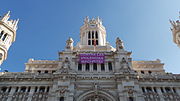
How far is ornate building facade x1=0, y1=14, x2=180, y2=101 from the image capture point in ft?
117

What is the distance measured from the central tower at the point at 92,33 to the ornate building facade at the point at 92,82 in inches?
585

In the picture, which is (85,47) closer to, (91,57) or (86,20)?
(91,57)

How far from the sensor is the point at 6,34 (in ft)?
154

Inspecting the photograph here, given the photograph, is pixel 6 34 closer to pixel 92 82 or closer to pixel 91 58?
pixel 91 58

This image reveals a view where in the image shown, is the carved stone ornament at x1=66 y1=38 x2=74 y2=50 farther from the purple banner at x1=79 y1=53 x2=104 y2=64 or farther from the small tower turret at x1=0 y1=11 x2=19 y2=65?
the small tower turret at x1=0 y1=11 x2=19 y2=65

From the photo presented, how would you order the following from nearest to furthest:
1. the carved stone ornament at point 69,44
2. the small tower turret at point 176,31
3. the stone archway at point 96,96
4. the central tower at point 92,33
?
the stone archway at point 96,96 < the carved stone ornament at point 69,44 < the small tower turret at point 176,31 < the central tower at point 92,33

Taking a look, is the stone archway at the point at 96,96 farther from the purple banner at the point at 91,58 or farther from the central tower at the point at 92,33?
the central tower at the point at 92,33

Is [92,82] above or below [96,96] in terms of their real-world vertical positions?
above

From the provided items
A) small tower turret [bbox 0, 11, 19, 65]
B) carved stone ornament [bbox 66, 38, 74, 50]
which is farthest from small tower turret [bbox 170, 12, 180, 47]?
small tower turret [bbox 0, 11, 19, 65]

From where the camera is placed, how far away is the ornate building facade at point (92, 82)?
3575 centimetres

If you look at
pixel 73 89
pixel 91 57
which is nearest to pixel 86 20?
pixel 91 57

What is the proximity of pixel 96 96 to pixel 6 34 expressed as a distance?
28.8 meters

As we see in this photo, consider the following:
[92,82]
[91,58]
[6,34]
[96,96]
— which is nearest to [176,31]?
[91,58]

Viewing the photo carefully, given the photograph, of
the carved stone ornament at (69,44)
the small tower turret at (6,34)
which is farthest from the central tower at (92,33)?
the small tower turret at (6,34)
